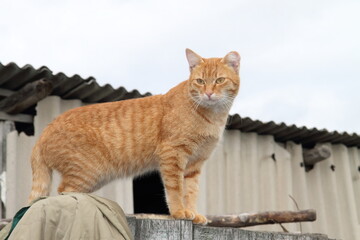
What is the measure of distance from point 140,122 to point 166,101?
0.29 meters

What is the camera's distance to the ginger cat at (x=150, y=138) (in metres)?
3.99

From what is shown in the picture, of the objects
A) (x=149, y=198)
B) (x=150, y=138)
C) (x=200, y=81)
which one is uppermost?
(x=200, y=81)

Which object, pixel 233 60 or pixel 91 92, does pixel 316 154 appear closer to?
pixel 91 92

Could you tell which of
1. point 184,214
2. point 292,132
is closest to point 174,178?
point 184,214

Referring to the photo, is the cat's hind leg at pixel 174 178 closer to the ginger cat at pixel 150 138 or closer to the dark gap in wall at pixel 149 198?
the ginger cat at pixel 150 138

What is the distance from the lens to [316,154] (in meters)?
8.69

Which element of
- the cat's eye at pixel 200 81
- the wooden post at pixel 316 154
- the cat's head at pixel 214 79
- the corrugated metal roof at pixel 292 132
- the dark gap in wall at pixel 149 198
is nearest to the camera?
the cat's head at pixel 214 79

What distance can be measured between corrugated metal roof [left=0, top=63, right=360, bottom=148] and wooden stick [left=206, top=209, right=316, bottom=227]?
1.98 metres

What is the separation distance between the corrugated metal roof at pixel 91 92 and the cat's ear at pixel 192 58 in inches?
68.5

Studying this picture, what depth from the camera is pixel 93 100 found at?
6570 millimetres

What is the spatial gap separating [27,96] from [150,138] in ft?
6.72

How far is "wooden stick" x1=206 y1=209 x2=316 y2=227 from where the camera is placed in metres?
5.31

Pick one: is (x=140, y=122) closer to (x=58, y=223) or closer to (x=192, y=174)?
(x=192, y=174)

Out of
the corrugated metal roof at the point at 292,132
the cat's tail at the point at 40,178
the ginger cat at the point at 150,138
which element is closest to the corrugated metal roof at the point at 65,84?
the ginger cat at the point at 150,138
